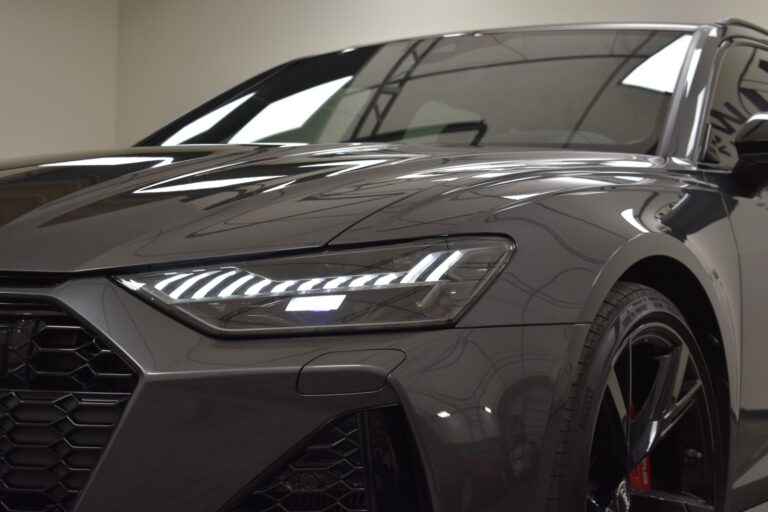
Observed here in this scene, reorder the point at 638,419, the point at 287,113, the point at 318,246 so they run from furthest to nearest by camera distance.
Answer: the point at 287,113 < the point at 638,419 < the point at 318,246

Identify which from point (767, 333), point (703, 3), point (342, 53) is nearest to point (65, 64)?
point (703, 3)

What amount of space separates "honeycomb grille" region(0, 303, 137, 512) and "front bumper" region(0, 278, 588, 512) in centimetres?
5

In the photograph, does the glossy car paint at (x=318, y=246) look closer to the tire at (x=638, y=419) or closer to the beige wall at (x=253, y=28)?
the tire at (x=638, y=419)

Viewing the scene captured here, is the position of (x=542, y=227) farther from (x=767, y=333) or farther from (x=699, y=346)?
(x=767, y=333)

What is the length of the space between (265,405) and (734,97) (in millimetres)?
1838

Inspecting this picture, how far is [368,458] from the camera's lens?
1.41 meters

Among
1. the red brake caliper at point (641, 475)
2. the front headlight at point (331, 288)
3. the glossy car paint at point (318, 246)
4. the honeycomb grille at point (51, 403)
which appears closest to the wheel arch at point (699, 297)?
the glossy car paint at point (318, 246)

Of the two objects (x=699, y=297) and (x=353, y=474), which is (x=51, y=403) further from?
(x=699, y=297)

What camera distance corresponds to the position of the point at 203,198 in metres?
1.66

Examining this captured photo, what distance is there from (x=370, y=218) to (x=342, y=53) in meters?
1.86

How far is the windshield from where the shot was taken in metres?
2.56

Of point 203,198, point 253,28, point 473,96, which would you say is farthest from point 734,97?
point 253,28

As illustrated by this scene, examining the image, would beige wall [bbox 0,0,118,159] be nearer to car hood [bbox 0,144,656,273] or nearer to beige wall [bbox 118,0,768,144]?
beige wall [bbox 118,0,768,144]

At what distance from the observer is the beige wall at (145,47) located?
8.65 m
